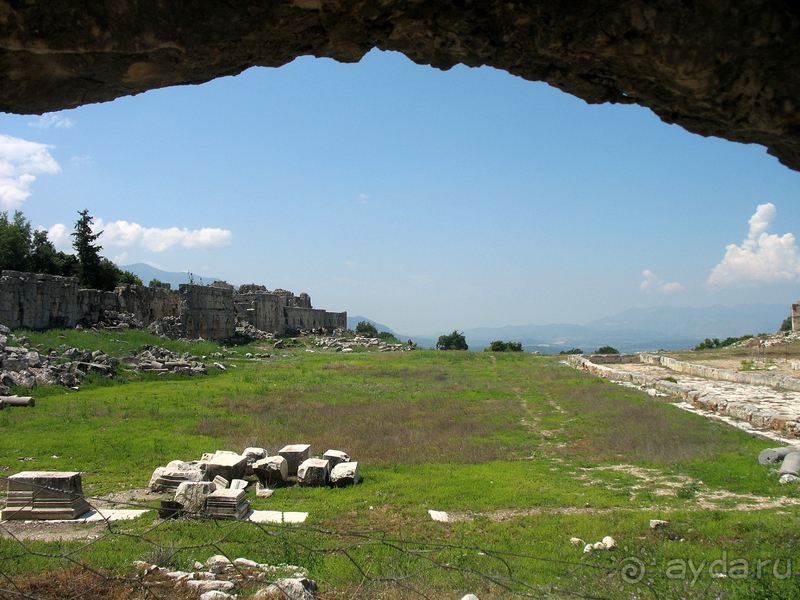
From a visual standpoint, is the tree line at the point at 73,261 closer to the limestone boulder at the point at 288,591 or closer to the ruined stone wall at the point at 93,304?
the ruined stone wall at the point at 93,304

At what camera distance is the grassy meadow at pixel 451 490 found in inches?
219

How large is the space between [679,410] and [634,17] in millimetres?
15790

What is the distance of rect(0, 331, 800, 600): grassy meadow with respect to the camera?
18.2ft

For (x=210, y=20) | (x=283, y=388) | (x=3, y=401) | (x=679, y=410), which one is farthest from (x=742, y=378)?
(x=3, y=401)

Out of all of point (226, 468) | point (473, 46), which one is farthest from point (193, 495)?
point (473, 46)

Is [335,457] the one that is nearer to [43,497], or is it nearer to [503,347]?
[43,497]

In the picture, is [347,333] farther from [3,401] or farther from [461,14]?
[461,14]

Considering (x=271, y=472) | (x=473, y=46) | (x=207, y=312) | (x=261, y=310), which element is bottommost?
(x=271, y=472)

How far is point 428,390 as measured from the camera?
22.2 meters

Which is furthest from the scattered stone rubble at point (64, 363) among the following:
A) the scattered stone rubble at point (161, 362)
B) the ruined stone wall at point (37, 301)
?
the ruined stone wall at point (37, 301)

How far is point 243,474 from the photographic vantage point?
32.3ft

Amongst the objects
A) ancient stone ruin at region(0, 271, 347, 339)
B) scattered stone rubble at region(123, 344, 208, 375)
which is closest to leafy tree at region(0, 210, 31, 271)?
ancient stone ruin at region(0, 271, 347, 339)

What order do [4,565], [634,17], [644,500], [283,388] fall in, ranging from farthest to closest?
[283,388] < [644,500] < [4,565] < [634,17]

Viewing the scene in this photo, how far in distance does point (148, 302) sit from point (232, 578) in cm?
3515
